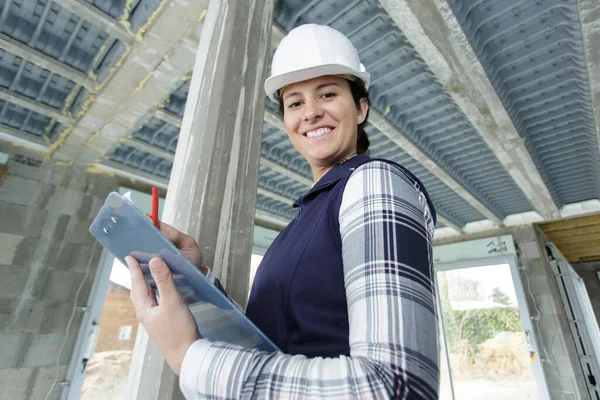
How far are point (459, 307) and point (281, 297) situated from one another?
1514 cm

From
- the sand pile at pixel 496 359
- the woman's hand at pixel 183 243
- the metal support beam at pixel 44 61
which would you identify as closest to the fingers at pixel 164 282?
the woman's hand at pixel 183 243

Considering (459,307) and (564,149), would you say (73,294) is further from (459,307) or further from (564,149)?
(459,307)

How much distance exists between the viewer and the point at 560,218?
4.76 meters

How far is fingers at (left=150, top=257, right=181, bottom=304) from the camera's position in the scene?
462 millimetres

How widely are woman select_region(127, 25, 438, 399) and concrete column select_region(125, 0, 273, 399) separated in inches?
12.7

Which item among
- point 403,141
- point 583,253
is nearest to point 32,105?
point 403,141

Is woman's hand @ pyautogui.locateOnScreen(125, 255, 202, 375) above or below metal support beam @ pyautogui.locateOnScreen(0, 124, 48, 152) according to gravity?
below

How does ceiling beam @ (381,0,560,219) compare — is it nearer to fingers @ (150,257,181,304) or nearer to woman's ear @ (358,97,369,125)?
woman's ear @ (358,97,369,125)

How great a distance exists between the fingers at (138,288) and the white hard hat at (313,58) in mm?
612

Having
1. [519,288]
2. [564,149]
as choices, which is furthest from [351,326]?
[519,288]

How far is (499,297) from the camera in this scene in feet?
39.9

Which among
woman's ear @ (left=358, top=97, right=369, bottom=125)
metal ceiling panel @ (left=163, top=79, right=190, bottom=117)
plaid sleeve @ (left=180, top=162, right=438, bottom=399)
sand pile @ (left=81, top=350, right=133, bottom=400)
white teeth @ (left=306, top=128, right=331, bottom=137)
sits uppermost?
metal ceiling panel @ (left=163, top=79, right=190, bottom=117)

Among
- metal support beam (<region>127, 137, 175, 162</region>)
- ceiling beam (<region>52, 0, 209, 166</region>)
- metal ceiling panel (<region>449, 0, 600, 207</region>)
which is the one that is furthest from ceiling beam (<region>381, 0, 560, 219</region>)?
metal support beam (<region>127, 137, 175, 162</region>)

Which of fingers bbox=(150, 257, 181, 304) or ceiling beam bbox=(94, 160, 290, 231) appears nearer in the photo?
fingers bbox=(150, 257, 181, 304)
